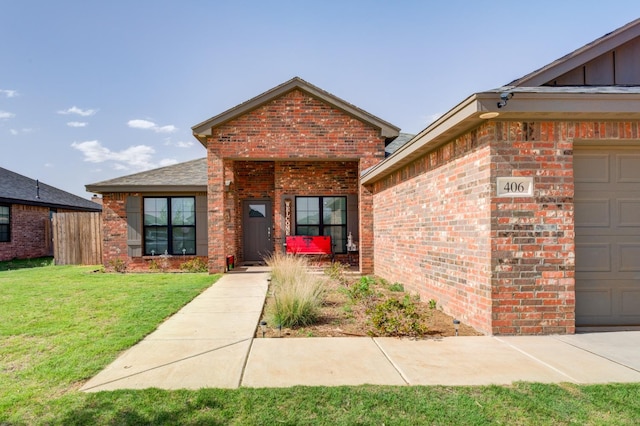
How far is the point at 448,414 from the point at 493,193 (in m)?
2.81

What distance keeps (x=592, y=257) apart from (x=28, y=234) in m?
22.1

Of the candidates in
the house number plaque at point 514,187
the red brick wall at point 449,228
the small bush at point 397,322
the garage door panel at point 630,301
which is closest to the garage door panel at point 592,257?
the garage door panel at point 630,301

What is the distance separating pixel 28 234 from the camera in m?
17.4

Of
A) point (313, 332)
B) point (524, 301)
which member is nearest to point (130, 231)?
point (313, 332)

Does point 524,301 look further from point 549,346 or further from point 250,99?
point 250,99

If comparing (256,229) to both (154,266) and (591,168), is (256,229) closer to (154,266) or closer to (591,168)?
(154,266)

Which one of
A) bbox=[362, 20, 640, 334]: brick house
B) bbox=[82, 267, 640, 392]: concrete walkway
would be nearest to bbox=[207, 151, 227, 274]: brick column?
bbox=[82, 267, 640, 392]: concrete walkway

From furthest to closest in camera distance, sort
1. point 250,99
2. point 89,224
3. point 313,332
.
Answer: point 89,224 → point 250,99 → point 313,332

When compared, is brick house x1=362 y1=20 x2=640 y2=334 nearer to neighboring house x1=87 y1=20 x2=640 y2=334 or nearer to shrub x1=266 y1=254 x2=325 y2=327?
neighboring house x1=87 y1=20 x2=640 y2=334

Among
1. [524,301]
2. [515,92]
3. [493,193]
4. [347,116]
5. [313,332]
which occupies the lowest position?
[313,332]

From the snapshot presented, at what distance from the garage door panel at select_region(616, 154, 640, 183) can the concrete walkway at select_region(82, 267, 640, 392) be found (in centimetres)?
205

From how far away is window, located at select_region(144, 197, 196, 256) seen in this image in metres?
12.1

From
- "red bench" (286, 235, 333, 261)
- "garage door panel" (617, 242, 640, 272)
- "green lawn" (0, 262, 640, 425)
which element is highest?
"garage door panel" (617, 242, 640, 272)

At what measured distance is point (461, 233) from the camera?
203 inches
